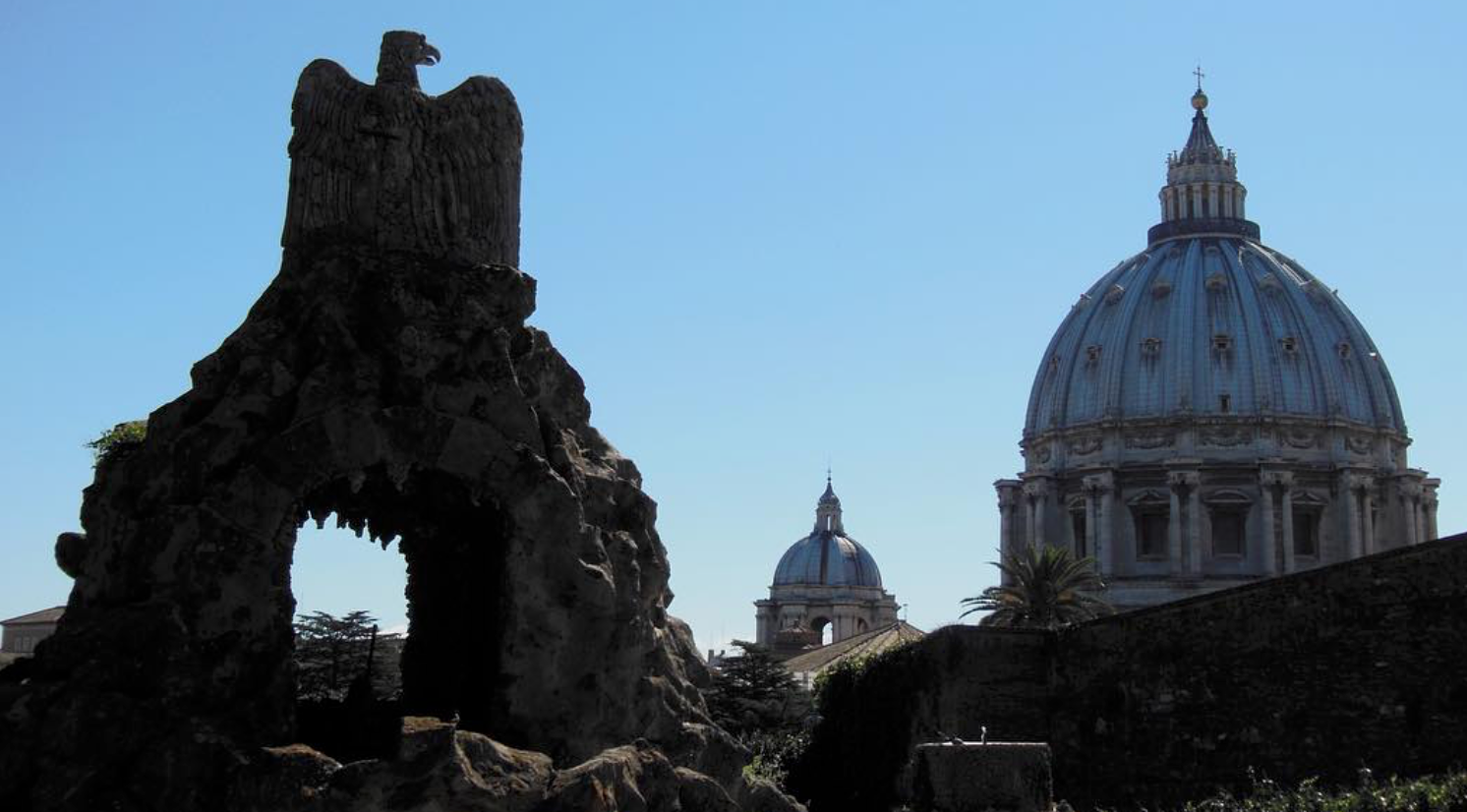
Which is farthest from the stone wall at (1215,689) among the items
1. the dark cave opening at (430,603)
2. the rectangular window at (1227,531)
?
the rectangular window at (1227,531)

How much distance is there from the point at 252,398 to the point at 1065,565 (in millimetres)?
40852

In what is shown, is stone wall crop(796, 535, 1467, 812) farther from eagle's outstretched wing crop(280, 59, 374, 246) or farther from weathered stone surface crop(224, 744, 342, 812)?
weathered stone surface crop(224, 744, 342, 812)

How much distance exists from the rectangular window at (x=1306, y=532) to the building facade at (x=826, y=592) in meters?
31.3

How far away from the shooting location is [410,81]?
1622 cm

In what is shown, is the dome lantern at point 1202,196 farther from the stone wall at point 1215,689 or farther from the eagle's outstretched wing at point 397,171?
the eagle's outstretched wing at point 397,171

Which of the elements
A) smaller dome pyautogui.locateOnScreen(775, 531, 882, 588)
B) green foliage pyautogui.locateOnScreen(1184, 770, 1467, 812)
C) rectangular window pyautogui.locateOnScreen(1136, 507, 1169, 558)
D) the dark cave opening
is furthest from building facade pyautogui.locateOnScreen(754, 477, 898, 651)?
the dark cave opening

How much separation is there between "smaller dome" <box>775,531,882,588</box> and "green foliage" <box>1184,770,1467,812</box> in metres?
92.4

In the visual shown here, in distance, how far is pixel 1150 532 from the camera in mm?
85438

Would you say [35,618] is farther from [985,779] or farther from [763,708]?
[985,779]

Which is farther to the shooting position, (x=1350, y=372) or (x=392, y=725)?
(x=1350, y=372)

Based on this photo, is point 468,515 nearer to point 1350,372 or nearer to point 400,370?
point 400,370

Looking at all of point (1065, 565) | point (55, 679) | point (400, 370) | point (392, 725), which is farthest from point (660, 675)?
point (1065, 565)

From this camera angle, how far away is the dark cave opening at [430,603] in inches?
599

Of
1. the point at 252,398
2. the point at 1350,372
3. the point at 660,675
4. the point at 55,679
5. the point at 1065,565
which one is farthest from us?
the point at 1350,372
